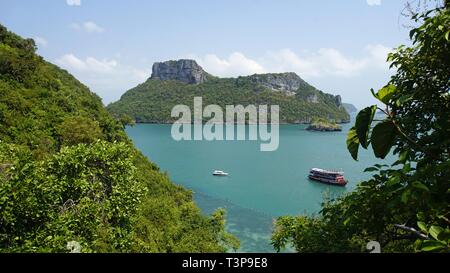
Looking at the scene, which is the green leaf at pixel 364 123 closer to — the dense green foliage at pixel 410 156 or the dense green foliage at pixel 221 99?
the dense green foliage at pixel 410 156

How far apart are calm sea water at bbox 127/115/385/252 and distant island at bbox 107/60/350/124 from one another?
58.3 metres

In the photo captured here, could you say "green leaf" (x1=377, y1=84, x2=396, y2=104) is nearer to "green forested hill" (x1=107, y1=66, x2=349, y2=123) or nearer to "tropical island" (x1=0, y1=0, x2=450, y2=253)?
"tropical island" (x1=0, y1=0, x2=450, y2=253)

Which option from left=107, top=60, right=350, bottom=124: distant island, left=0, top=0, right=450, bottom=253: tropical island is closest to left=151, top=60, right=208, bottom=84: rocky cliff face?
→ left=107, top=60, right=350, bottom=124: distant island

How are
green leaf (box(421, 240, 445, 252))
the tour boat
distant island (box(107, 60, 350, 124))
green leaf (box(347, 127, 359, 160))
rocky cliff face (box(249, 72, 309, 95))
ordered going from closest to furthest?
1. green leaf (box(421, 240, 445, 252))
2. green leaf (box(347, 127, 359, 160))
3. the tour boat
4. distant island (box(107, 60, 350, 124))
5. rocky cliff face (box(249, 72, 309, 95))

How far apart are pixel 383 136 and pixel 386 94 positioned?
254 mm

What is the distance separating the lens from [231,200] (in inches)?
1415

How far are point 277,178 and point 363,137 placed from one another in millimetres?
42922

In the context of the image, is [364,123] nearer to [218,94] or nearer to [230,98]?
[230,98]

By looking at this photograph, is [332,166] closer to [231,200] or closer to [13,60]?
[231,200]

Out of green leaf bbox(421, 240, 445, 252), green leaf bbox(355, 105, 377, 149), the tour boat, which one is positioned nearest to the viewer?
green leaf bbox(421, 240, 445, 252)

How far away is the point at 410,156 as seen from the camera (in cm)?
232

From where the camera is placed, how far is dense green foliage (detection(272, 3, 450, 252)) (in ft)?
5.82

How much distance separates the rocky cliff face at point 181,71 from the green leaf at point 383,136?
560 ft

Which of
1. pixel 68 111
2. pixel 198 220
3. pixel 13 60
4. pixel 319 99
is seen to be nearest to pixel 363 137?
pixel 198 220
